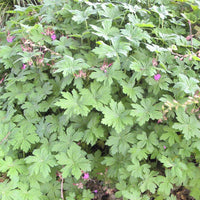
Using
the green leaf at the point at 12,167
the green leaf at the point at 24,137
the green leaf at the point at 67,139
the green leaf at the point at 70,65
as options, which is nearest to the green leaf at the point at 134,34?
the green leaf at the point at 70,65

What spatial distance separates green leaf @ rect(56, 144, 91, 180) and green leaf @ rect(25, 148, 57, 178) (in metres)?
0.08

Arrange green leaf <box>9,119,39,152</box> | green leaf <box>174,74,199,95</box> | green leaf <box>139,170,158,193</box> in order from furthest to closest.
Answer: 1. green leaf <box>9,119,39,152</box>
2. green leaf <box>139,170,158,193</box>
3. green leaf <box>174,74,199,95</box>

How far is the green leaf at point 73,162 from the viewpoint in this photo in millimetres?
1700

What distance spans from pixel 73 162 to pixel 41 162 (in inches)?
9.8

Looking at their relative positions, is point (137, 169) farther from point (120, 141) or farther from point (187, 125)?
point (187, 125)

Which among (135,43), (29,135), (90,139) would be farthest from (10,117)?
(135,43)

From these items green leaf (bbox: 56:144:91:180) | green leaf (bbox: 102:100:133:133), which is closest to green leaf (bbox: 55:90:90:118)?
green leaf (bbox: 102:100:133:133)

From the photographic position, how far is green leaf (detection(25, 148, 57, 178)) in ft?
5.53

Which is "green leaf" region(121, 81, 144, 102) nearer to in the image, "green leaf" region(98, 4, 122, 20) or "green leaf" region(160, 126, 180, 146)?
"green leaf" region(160, 126, 180, 146)

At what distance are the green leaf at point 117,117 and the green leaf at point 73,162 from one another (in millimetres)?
354

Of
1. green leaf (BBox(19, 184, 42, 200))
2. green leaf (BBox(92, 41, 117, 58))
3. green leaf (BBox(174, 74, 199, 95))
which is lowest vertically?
green leaf (BBox(19, 184, 42, 200))

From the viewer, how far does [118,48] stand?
5.67 feet

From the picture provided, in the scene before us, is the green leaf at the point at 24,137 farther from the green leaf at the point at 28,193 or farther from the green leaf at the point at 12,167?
the green leaf at the point at 28,193

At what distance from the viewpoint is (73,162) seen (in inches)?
68.7
